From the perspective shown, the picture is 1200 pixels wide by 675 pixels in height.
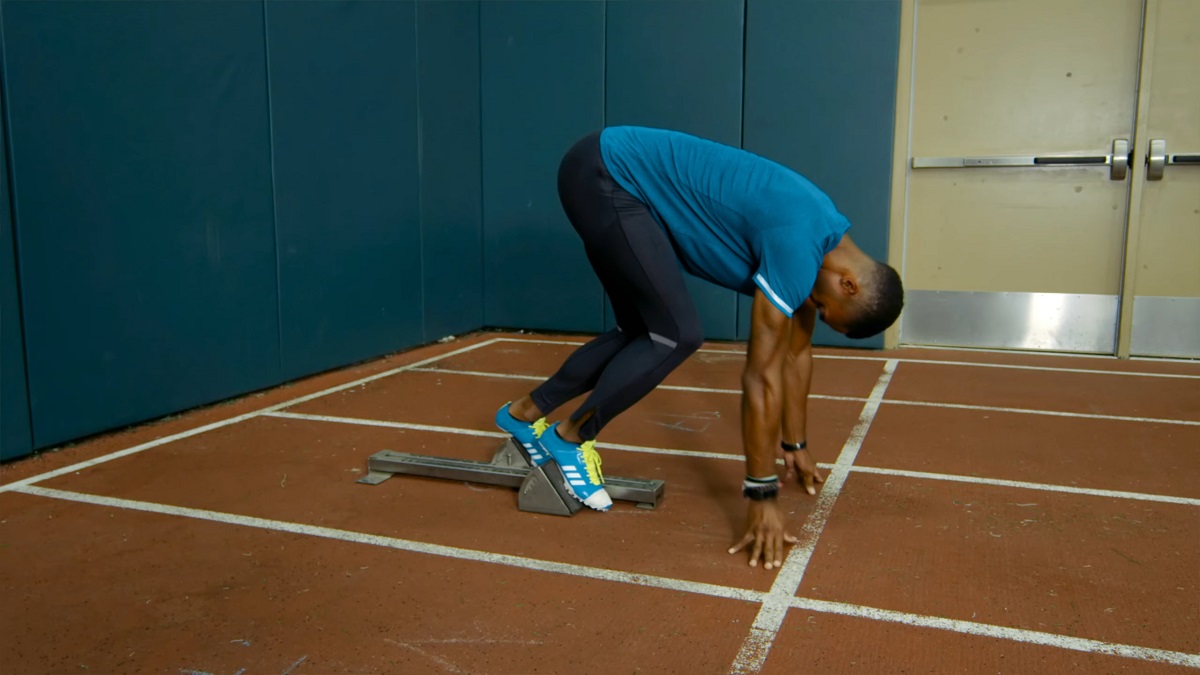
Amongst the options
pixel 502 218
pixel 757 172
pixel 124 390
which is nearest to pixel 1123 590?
pixel 757 172

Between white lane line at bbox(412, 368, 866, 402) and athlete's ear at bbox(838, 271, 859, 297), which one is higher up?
athlete's ear at bbox(838, 271, 859, 297)

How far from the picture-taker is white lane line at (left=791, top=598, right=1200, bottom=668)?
2.11 m

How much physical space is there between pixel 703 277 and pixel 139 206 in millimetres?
2840

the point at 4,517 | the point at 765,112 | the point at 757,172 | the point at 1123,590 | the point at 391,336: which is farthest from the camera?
the point at 765,112

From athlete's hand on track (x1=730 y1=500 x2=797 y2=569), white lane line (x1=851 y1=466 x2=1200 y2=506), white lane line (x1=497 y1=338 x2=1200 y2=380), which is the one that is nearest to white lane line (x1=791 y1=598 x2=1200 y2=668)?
athlete's hand on track (x1=730 y1=500 x2=797 y2=569)

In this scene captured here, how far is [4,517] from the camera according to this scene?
10.0 ft

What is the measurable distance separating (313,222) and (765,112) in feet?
11.1

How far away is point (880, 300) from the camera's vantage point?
8.58 feet

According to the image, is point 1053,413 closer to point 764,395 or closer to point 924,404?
point 924,404

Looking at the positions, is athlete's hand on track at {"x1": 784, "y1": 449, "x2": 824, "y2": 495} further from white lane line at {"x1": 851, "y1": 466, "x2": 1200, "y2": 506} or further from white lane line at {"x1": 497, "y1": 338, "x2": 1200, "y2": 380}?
white lane line at {"x1": 497, "y1": 338, "x2": 1200, "y2": 380}

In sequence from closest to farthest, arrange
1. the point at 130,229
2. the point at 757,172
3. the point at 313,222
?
1. the point at 757,172
2. the point at 130,229
3. the point at 313,222

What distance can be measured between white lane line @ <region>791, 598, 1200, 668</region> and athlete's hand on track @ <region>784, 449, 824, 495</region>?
0.93 metres

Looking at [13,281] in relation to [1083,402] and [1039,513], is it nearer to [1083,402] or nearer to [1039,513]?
[1039,513]

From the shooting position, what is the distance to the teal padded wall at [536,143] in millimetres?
7023
